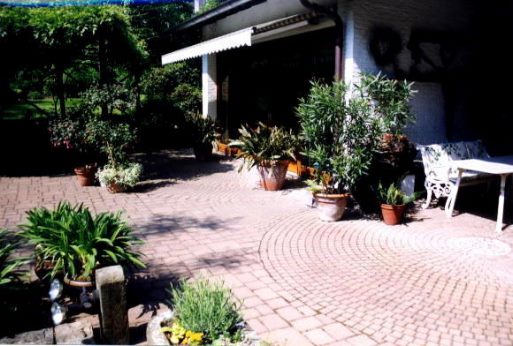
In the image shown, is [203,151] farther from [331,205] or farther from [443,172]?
[443,172]

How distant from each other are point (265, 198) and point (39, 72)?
8.53 metres

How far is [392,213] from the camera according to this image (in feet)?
22.4

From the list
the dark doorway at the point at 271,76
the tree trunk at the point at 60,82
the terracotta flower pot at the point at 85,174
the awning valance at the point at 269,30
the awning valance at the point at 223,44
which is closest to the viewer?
the awning valance at the point at 269,30

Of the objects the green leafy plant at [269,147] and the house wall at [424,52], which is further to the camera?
the green leafy plant at [269,147]

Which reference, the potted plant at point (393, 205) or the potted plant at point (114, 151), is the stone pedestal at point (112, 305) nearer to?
the potted plant at point (393, 205)

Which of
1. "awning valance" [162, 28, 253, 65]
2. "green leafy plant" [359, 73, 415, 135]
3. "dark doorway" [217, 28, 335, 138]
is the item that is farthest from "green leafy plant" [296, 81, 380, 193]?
"awning valance" [162, 28, 253, 65]

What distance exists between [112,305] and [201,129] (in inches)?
377

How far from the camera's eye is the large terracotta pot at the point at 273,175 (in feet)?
29.3

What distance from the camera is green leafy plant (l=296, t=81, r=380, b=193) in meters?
6.91

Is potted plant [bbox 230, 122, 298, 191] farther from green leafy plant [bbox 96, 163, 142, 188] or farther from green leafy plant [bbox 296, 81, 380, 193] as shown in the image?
green leafy plant [bbox 96, 163, 142, 188]

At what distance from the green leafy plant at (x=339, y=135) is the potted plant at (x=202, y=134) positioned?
5.86 m

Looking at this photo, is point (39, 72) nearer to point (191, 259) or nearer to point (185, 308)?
point (191, 259)

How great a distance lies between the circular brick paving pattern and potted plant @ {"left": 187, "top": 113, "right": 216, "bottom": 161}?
21.1 ft

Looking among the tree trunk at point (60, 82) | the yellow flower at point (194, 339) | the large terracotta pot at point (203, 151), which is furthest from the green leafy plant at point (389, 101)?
the tree trunk at point (60, 82)
